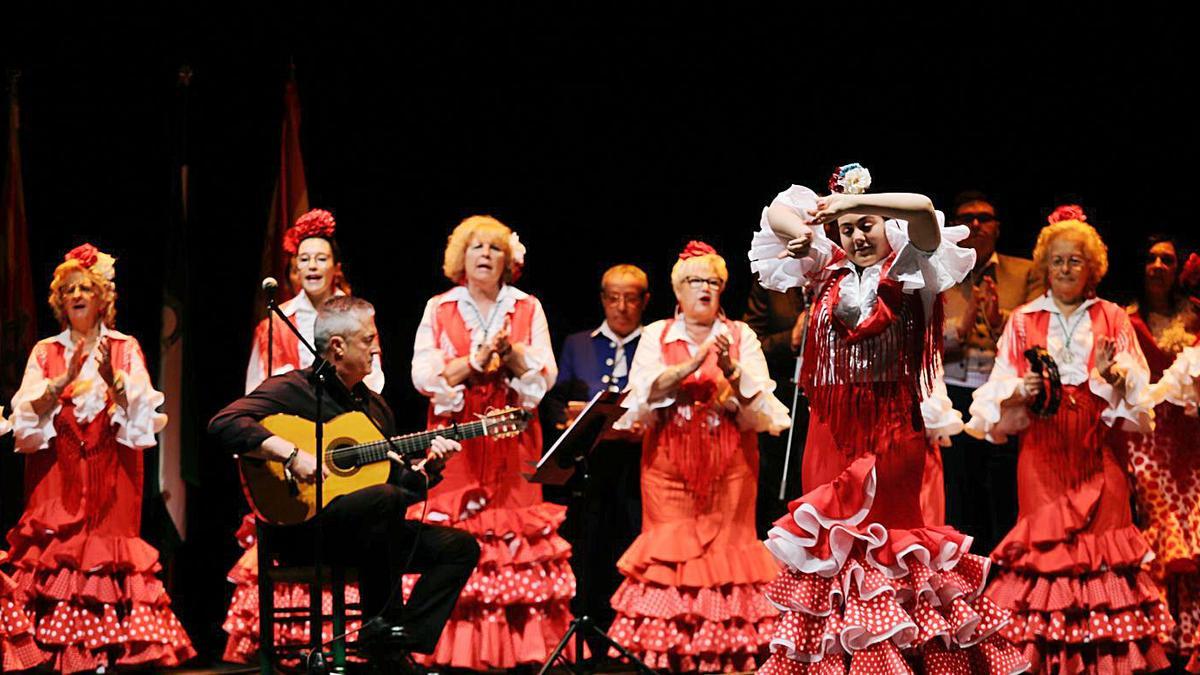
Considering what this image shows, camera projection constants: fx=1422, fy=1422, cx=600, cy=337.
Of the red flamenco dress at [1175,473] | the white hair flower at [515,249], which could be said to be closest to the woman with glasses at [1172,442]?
the red flamenco dress at [1175,473]

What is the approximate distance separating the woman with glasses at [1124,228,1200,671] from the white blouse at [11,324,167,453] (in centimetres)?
447

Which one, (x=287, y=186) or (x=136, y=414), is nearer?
(x=136, y=414)

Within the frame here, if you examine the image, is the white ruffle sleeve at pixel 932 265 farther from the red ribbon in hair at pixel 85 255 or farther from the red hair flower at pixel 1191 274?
the red ribbon in hair at pixel 85 255

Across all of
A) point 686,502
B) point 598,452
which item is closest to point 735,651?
point 686,502

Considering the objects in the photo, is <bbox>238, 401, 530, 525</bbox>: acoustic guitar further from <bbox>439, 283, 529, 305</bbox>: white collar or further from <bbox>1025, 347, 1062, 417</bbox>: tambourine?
<bbox>1025, 347, 1062, 417</bbox>: tambourine

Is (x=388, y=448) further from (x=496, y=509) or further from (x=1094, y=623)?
(x=1094, y=623)

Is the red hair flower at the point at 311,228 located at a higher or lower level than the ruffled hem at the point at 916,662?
higher

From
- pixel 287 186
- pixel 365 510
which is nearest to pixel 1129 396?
pixel 365 510

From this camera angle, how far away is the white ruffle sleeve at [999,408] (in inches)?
244

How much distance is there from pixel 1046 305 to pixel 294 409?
329cm

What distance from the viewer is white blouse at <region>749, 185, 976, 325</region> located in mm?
4289

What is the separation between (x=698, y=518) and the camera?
6434 mm

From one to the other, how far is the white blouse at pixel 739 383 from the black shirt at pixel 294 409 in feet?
4.34

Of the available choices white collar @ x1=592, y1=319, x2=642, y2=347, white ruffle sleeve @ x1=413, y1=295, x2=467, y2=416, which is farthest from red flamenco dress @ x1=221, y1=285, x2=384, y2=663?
white collar @ x1=592, y1=319, x2=642, y2=347
